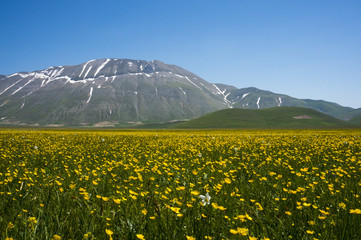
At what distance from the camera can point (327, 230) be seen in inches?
119

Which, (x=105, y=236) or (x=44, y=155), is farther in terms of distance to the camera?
(x=44, y=155)

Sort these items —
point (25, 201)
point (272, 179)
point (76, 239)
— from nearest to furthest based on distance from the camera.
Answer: point (76, 239) < point (25, 201) < point (272, 179)

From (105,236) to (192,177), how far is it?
3809 mm

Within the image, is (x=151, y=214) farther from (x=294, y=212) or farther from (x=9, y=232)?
(x=294, y=212)

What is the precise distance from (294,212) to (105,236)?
281cm

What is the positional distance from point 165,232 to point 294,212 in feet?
6.89

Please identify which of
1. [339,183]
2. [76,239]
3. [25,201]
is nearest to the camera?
[76,239]

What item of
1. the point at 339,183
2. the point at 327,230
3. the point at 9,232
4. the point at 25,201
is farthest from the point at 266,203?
the point at 25,201

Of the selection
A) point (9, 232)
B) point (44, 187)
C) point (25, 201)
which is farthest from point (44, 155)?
point (9, 232)

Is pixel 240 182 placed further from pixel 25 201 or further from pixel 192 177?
pixel 25 201

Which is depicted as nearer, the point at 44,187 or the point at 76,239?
the point at 76,239

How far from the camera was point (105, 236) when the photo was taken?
281cm

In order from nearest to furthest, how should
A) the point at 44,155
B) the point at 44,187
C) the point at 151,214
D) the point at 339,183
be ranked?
1. the point at 151,214
2. the point at 44,187
3. the point at 339,183
4. the point at 44,155

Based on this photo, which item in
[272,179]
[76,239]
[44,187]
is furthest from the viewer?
[272,179]
